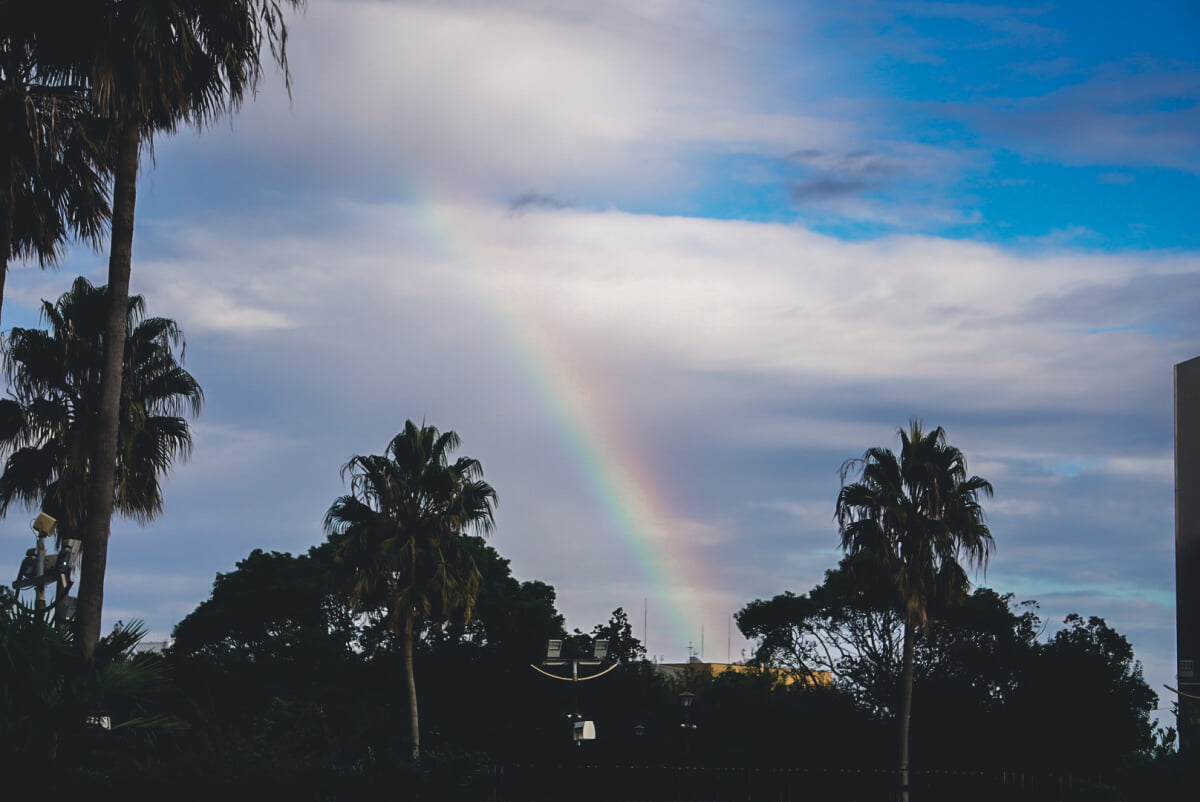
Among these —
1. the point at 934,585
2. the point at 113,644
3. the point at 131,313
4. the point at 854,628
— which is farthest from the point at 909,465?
the point at 113,644

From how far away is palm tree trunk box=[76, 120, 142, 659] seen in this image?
14.7 metres

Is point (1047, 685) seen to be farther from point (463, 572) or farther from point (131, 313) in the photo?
point (131, 313)

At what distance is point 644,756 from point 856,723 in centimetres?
764

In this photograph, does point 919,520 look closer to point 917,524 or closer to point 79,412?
point 917,524

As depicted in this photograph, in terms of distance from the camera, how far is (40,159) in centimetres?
1566

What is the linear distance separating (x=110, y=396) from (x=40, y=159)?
3067 mm

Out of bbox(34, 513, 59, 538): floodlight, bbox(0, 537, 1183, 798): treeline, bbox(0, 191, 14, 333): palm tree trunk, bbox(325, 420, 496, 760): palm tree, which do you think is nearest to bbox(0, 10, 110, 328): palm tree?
bbox(0, 191, 14, 333): palm tree trunk

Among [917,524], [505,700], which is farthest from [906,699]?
[505,700]

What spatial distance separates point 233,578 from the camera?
64.4 m

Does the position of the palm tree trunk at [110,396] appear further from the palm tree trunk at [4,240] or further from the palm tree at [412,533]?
the palm tree at [412,533]

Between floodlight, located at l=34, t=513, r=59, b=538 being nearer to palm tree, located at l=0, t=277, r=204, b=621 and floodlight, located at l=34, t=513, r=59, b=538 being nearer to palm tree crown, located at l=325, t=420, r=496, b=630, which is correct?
palm tree, located at l=0, t=277, r=204, b=621

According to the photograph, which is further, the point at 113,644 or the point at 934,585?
the point at 934,585

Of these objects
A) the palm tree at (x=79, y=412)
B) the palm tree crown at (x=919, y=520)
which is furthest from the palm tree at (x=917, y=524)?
the palm tree at (x=79, y=412)

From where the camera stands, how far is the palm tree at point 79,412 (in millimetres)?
21062
